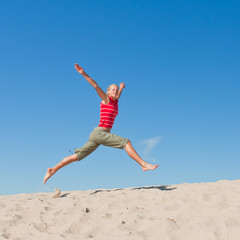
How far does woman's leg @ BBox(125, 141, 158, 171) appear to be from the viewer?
690 cm

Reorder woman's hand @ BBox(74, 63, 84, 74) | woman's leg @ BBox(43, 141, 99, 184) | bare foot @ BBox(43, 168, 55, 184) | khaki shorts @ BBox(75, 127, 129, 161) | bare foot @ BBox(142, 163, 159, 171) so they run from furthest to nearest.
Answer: bare foot @ BBox(43, 168, 55, 184) < woman's leg @ BBox(43, 141, 99, 184) < khaki shorts @ BBox(75, 127, 129, 161) < woman's hand @ BBox(74, 63, 84, 74) < bare foot @ BBox(142, 163, 159, 171)

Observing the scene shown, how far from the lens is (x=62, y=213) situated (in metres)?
6.02

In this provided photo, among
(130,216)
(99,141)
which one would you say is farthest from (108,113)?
(130,216)

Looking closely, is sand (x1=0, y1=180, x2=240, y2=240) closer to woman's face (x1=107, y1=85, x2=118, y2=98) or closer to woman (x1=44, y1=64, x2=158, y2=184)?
woman (x1=44, y1=64, x2=158, y2=184)

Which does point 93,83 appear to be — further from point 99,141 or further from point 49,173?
point 49,173

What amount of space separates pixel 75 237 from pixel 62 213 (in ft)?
3.38

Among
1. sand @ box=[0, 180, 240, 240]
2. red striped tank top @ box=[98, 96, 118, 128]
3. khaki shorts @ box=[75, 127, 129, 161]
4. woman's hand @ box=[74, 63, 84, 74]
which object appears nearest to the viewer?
sand @ box=[0, 180, 240, 240]

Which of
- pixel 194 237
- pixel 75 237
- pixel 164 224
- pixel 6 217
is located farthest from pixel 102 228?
pixel 6 217

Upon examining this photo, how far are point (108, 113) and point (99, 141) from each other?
69cm

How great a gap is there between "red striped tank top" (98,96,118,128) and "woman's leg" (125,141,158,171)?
721 millimetres

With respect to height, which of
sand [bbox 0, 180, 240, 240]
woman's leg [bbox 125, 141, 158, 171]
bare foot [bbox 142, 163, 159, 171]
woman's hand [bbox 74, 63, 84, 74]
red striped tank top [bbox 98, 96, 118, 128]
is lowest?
sand [bbox 0, 180, 240, 240]

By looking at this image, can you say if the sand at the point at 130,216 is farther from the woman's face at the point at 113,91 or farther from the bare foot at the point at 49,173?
the woman's face at the point at 113,91

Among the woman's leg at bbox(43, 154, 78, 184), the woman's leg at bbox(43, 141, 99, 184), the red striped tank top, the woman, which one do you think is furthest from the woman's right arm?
the woman's leg at bbox(43, 154, 78, 184)

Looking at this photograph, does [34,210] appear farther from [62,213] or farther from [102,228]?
[102,228]
